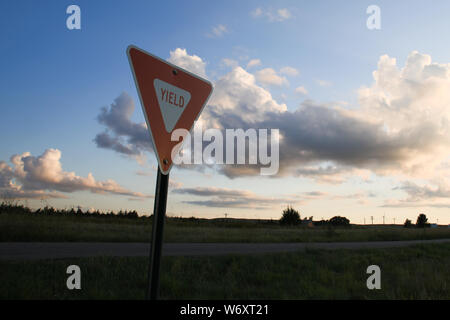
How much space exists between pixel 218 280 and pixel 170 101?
4775 millimetres

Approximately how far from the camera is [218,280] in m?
6.80

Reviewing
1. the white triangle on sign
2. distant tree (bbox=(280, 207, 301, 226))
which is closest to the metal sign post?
the white triangle on sign

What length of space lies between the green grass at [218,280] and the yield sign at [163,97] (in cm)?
336

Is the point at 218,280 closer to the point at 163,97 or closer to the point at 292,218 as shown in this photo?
the point at 163,97

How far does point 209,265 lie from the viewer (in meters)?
8.05

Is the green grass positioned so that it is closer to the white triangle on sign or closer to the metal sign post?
the metal sign post

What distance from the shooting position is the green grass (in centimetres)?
555

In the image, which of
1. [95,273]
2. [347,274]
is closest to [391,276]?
[347,274]

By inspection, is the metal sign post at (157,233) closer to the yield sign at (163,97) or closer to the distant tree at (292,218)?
the yield sign at (163,97)

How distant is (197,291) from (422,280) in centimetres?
495

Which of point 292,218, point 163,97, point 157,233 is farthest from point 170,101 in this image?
point 292,218
